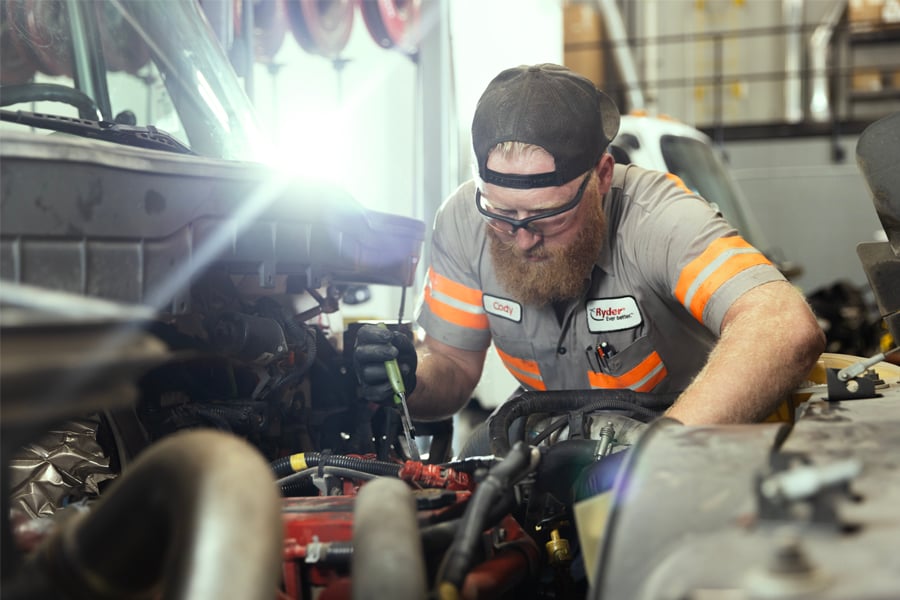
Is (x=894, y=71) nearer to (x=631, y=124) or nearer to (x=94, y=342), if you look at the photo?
(x=631, y=124)

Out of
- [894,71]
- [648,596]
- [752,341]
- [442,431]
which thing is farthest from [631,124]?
[894,71]

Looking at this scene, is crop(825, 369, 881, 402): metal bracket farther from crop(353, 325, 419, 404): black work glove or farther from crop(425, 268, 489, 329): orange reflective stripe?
crop(425, 268, 489, 329): orange reflective stripe

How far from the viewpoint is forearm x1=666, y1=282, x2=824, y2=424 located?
6.06ft

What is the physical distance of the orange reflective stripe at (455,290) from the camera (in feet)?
8.87

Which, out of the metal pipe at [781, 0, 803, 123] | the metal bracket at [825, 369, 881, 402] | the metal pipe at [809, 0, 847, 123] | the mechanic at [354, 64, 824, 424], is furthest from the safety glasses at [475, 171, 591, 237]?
the metal pipe at [781, 0, 803, 123]

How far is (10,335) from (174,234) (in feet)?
2.42

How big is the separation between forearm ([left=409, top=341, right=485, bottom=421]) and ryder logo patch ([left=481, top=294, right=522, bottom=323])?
0.20 meters

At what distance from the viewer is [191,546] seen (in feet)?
3.27

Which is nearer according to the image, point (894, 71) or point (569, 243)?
point (569, 243)

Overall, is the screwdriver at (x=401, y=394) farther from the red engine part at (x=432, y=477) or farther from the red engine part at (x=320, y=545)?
the red engine part at (x=320, y=545)

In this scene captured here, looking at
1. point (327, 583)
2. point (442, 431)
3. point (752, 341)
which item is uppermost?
point (752, 341)

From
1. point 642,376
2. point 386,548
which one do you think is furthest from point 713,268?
point 386,548

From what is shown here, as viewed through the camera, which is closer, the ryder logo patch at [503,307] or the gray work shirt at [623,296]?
the gray work shirt at [623,296]

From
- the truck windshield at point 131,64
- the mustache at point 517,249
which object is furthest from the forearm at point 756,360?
the truck windshield at point 131,64
